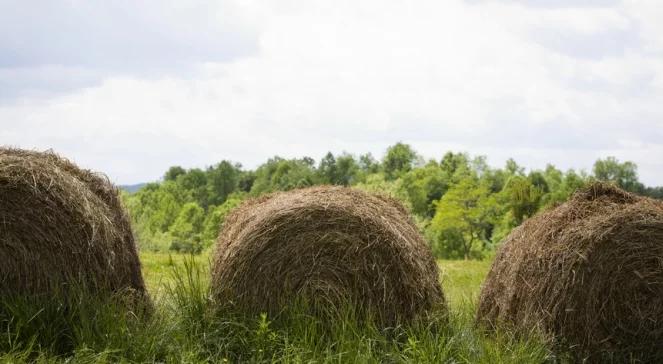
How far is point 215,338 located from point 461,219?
45.0m

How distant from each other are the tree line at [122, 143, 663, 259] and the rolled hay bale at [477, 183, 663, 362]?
3347cm

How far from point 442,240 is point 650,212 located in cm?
4561

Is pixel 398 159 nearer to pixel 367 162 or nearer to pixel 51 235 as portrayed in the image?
pixel 367 162

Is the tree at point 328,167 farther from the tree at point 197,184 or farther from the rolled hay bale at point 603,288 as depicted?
the rolled hay bale at point 603,288

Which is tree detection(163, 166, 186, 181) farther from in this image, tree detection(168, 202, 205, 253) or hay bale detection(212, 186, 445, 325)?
hay bale detection(212, 186, 445, 325)

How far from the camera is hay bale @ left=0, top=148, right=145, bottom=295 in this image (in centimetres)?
666

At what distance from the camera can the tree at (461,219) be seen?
50.0m

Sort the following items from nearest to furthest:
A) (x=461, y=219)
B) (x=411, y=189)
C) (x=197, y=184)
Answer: (x=461, y=219)
(x=411, y=189)
(x=197, y=184)

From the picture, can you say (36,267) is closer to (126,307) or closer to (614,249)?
(126,307)

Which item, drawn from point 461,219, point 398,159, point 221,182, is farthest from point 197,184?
point 461,219

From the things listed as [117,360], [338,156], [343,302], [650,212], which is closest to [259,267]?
[343,302]

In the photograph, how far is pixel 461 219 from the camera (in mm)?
50562

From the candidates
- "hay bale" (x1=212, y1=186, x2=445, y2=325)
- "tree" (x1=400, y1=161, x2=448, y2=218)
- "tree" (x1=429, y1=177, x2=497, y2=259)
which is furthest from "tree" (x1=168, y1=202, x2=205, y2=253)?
"hay bale" (x1=212, y1=186, x2=445, y2=325)

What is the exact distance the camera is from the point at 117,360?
6.11 m
